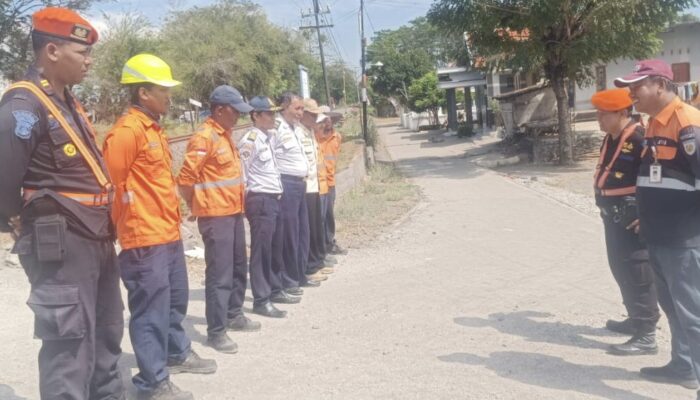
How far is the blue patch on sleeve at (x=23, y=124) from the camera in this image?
9.70 feet

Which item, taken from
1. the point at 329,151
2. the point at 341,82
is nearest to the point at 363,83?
the point at 329,151

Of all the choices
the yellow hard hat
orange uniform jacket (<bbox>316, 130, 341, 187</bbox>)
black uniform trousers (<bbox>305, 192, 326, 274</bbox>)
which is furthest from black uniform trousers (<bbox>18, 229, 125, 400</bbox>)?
orange uniform jacket (<bbox>316, 130, 341, 187</bbox>)

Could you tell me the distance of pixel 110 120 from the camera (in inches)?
886

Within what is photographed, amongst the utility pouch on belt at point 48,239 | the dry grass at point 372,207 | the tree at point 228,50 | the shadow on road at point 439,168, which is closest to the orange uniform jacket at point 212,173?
the utility pouch on belt at point 48,239

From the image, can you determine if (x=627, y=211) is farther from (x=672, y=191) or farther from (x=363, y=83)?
(x=363, y=83)

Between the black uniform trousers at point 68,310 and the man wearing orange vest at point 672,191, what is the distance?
313 centimetres

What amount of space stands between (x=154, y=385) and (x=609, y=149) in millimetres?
3563

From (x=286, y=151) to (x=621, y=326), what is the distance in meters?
3.43

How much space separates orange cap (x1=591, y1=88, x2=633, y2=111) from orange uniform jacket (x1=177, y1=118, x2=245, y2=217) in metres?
2.73

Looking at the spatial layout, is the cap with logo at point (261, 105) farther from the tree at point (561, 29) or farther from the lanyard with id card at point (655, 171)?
the tree at point (561, 29)

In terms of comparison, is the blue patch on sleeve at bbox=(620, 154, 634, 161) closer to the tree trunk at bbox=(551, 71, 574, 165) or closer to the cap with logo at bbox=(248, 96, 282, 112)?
the cap with logo at bbox=(248, 96, 282, 112)

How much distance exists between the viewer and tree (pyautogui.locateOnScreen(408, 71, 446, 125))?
42938mm

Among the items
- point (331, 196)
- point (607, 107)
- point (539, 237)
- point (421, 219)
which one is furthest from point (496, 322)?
point (421, 219)

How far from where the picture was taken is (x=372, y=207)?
1220 cm
